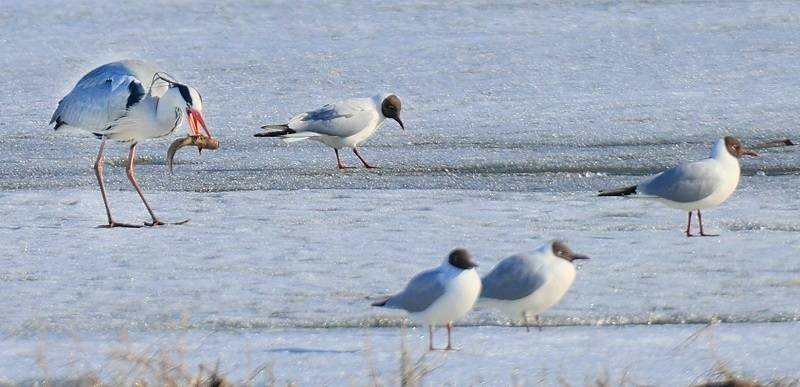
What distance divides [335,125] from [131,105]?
2.08m

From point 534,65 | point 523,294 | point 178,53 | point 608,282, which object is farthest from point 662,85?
point 523,294

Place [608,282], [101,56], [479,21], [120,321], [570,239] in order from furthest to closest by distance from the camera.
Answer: [479,21], [101,56], [570,239], [608,282], [120,321]

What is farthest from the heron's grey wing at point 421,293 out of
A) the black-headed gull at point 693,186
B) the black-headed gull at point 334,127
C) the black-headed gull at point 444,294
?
the black-headed gull at point 334,127

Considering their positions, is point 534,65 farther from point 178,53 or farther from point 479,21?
point 178,53

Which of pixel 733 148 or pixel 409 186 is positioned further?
pixel 409 186

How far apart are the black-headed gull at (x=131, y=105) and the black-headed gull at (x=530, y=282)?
297cm

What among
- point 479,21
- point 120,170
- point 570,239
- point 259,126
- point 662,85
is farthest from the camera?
point 479,21

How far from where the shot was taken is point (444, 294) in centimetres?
493

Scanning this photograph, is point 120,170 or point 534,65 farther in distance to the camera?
point 534,65

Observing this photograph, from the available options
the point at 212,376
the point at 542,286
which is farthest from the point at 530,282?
the point at 212,376

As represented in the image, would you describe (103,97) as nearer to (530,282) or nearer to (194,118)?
(194,118)

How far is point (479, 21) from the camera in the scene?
14766 millimetres

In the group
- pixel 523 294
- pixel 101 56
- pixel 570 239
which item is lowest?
pixel 101 56

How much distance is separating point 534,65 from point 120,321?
25.2 feet
